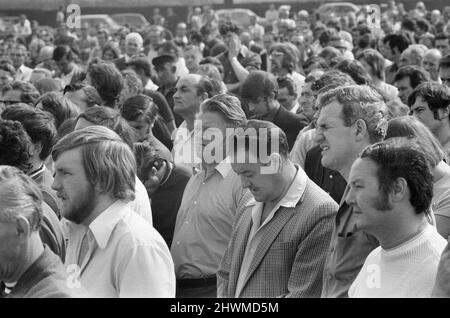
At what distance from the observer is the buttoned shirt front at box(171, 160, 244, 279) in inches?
212

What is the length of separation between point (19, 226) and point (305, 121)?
499 centimetres

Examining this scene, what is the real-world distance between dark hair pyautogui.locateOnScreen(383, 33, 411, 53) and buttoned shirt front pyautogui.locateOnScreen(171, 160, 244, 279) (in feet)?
26.4

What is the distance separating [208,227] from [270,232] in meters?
1.11

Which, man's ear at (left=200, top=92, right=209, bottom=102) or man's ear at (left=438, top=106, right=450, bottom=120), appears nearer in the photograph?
man's ear at (left=438, top=106, right=450, bottom=120)

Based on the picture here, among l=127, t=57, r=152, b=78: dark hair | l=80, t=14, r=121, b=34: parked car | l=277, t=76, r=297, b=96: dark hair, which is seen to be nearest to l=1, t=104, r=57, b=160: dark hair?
l=277, t=76, r=297, b=96: dark hair

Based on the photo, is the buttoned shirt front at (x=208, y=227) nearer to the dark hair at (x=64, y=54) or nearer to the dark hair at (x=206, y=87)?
the dark hair at (x=206, y=87)

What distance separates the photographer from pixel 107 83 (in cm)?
803

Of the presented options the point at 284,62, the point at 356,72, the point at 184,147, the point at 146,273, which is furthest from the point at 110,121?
the point at 284,62

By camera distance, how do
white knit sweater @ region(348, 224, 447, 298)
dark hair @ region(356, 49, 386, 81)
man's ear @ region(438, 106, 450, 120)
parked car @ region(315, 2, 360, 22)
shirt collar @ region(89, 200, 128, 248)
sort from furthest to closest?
1. parked car @ region(315, 2, 360, 22)
2. dark hair @ region(356, 49, 386, 81)
3. man's ear @ region(438, 106, 450, 120)
4. shirt collar @ region(89, 200, 128, 248)
5. white knit sweater @ region(348, 224, 447, 298)

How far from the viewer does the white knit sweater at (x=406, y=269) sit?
3.52 meters

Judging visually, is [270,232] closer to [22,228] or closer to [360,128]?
[360,128]

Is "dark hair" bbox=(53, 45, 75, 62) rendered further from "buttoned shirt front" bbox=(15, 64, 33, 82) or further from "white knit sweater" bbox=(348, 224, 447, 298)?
"white knit sweater" bbox=(348, 224, 447, 298)

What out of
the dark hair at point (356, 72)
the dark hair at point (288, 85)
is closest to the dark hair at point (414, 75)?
the dark hair at point (356, 72)

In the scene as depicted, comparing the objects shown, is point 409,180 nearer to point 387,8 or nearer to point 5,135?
point 5,135
